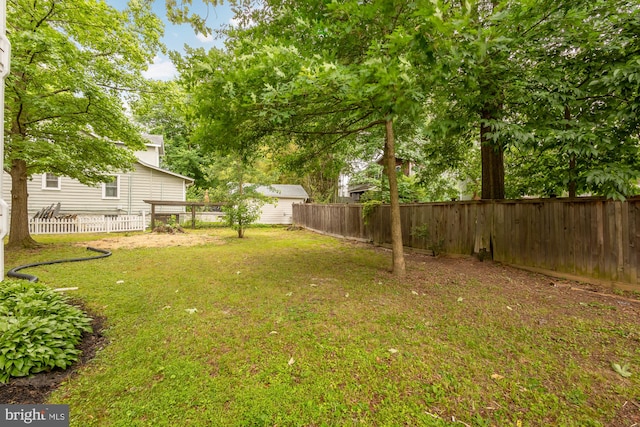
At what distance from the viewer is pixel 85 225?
12.0m

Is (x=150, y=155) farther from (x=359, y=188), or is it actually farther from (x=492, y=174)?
(x=492, y=174)

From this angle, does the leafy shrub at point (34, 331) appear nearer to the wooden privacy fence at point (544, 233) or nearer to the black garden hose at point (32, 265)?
the black garden hose at point (32, 265)

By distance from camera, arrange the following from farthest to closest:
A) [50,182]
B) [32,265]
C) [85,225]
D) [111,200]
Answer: [111,200]
[50,182]
[85,225]
[32,265]

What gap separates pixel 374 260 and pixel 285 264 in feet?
7.06

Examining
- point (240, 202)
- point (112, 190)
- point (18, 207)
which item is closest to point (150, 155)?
point (112, 190)

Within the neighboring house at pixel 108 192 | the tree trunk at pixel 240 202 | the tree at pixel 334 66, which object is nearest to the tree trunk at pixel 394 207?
the tree at pixel 334 66

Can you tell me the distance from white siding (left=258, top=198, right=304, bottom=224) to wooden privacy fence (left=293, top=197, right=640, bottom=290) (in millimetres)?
12487

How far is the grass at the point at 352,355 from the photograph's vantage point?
185 cm

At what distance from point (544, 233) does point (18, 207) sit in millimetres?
12721

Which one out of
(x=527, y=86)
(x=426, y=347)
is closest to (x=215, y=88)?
(x=426, y=347)

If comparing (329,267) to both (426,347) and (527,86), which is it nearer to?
(426,347)

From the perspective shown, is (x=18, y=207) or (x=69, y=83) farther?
(x=18, y=207)

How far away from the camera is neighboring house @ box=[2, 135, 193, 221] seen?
13.0 m

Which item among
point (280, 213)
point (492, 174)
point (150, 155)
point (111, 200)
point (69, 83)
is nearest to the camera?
point (492, 174)
